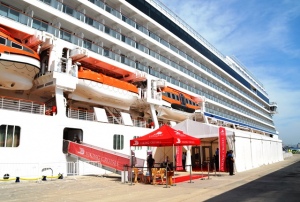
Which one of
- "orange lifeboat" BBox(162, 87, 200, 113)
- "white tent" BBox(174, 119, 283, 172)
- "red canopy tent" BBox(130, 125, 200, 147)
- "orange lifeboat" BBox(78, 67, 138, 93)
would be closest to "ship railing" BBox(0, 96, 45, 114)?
"orange lifeboat" BBox(78, 67, 138, 93)

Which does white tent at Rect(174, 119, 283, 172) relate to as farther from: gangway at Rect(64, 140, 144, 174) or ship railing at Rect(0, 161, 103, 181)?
ship railing at Rect(0, 161, 103, 181)

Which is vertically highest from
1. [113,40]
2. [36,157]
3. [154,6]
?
[154,6]

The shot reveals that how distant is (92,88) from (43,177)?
7.17 meters

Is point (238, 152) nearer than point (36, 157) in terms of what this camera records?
No

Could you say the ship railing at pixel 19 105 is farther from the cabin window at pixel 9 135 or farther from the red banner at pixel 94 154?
the red banner at pixel 94 154

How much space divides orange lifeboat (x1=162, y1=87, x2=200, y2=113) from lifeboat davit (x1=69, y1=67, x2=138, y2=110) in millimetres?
5241

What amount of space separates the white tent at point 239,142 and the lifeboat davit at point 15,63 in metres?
10.5

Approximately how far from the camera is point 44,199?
796cm

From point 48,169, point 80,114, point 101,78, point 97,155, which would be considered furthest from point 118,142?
point 48,169

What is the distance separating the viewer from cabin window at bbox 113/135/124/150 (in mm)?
18969

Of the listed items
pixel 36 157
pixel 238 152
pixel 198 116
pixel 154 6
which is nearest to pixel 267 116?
pixel 198 116

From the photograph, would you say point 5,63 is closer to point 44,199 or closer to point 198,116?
point 44,199

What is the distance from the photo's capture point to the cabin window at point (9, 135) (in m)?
12.7

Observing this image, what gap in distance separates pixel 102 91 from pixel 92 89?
827mm
